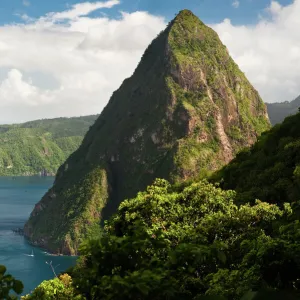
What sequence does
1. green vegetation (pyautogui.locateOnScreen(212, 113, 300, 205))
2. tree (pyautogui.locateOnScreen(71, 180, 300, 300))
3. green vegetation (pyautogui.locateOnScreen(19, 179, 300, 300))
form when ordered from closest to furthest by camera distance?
green vegetation (pyautogui.locateOnScreen(19, 179, 300, 300))
tree (pyautogui.locateOnScreen(71, 180, 300, 300))
green vegetation (pyautogui.locateOnScreen(212, 113, 300, 205))

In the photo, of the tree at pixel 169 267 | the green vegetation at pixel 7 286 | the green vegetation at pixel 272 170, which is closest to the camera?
the tree at pixel 169 267

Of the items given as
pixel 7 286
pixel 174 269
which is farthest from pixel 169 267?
pixel 7 286

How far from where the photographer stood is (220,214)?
30.2 metres

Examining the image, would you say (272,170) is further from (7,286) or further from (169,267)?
(7,286)

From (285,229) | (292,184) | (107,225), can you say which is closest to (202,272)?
(285,229)

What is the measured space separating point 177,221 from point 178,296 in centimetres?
2173

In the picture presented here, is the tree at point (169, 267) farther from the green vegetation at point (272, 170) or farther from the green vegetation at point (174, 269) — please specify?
the green vegetation at point (272, 170)

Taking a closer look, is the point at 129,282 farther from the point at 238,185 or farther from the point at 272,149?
the point at 272,149

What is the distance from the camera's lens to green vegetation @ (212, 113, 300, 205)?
148 feet

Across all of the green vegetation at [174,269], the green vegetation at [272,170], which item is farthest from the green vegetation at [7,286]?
the green vegetation at [272,170]

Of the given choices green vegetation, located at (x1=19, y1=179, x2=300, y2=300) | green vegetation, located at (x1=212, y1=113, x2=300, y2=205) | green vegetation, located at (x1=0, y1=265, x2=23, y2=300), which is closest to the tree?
green vegetation, located at (x1=19, y1=179, x2=300, y2=300)

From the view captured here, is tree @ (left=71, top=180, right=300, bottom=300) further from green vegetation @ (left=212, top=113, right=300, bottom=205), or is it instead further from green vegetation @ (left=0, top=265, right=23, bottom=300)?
green vegetation @ (left=212, top=113, right=300, bottom=205)

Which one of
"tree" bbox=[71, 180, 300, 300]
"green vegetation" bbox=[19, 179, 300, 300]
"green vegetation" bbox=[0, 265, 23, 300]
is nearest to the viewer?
"green vegetation" bbox=[19, 179, 300, 300]

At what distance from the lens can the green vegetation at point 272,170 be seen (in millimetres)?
45125
